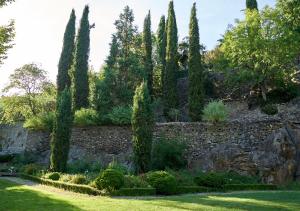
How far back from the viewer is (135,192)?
17484 mm

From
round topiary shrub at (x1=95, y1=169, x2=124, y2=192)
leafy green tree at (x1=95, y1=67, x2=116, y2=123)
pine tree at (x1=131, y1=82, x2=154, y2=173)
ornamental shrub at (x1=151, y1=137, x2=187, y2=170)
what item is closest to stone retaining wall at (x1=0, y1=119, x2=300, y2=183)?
ornamental shrub at (x1=151, y1=137, x2=187, y2=170)

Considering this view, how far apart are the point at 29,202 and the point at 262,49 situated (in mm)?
23805

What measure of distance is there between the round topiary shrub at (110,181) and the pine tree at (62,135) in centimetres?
792

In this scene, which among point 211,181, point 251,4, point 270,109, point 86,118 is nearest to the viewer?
point 211,181

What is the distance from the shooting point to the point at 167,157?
990 inches

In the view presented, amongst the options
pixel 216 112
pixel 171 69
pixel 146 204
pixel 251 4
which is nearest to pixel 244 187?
pixel 216 112

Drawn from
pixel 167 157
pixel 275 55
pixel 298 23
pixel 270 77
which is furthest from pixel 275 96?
pixel 167 157

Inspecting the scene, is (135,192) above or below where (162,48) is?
below

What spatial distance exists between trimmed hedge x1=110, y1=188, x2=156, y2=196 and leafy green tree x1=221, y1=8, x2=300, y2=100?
18.3 meters

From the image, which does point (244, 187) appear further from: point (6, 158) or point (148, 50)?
point (148, 50)

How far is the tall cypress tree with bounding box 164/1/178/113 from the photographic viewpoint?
37.2 meters

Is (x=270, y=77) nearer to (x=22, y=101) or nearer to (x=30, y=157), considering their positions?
(x=30, y=157)

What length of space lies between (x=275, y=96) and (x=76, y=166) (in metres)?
18.6

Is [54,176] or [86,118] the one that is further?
[86,118]
